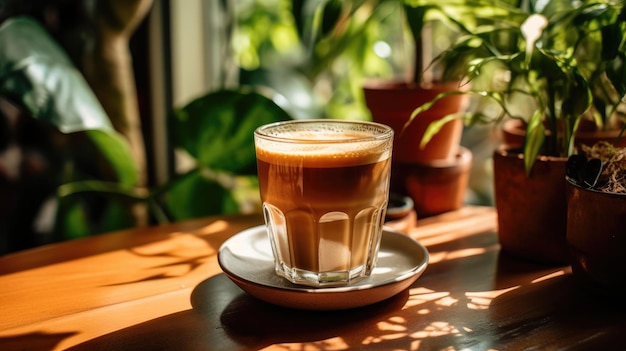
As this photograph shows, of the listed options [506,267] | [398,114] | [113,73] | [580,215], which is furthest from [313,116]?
[580,215]

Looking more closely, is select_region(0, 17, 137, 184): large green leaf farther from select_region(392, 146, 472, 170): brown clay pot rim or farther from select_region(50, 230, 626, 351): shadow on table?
select_region(392, 146, 472, 170): brown clay pot rim

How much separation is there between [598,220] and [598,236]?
2 cm

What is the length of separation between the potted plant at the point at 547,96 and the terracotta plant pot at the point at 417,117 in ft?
0.45

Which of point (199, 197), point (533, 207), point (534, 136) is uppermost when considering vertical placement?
point (534, 136)

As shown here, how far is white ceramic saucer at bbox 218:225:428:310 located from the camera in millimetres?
674

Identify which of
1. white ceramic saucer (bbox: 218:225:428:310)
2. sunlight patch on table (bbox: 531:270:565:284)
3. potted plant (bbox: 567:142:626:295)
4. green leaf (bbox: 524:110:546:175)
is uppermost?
green leaf (bbox: 524:110:546:175)

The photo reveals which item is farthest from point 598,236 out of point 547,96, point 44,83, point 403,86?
point 44,83

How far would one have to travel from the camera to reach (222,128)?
117cm

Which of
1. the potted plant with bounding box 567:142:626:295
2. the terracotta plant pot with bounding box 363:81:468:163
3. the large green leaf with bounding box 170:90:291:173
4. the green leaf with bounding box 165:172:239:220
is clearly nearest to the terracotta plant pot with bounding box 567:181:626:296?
the potted plant with bounding box 567:142:626:295

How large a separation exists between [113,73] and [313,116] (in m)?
0.45

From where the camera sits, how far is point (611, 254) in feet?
2.26

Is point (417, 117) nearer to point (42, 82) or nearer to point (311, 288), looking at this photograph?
point (311, 288)

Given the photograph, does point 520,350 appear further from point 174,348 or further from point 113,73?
point 113,73

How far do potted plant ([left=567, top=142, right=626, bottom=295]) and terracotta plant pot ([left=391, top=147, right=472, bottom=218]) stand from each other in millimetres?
359
